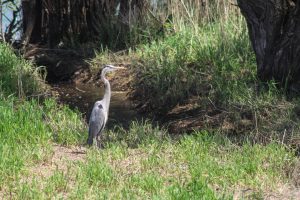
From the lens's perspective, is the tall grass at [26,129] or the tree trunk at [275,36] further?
the tree trunk at [275,36]

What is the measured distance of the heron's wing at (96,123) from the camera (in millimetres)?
8094

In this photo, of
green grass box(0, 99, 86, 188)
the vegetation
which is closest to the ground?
the vegetation

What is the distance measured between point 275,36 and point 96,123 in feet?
9.03

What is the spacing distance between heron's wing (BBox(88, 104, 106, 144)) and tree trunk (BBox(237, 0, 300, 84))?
241cm

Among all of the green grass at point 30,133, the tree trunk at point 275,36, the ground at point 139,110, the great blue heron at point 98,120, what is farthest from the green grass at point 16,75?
the tree trunk at point 275,36

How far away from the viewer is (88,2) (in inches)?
591

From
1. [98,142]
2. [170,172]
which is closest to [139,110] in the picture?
[98,142]

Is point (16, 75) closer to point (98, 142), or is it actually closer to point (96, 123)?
point (96, 123)

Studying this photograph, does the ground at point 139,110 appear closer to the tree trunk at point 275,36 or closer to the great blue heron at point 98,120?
the great blue heron at point 98,120

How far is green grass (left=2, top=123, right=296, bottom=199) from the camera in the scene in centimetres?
623

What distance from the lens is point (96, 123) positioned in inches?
325

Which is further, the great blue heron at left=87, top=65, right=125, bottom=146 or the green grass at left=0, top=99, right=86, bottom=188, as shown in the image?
the great blue heron at left=87, top=65, right=125, bottom=146

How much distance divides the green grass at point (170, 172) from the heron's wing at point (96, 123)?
0.30 metres

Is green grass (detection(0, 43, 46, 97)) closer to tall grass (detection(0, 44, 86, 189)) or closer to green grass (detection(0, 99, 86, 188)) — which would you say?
tall grass (detection(0, 44, 86, 189))
